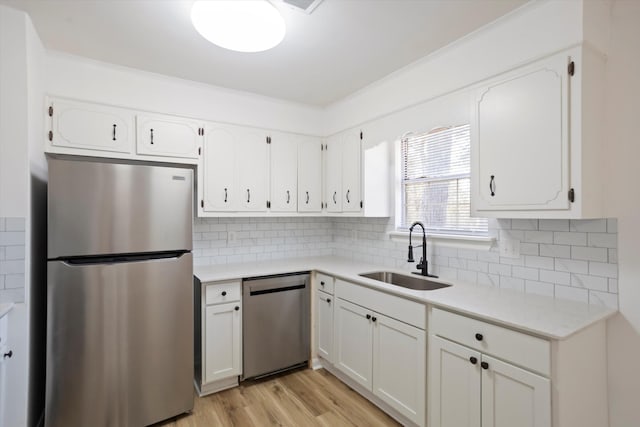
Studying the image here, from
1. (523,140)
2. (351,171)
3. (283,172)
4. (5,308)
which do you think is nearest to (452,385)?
(523,140)

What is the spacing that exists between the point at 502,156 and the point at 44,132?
9.70 ft

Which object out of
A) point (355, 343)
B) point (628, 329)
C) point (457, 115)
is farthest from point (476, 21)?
point (355, 343)

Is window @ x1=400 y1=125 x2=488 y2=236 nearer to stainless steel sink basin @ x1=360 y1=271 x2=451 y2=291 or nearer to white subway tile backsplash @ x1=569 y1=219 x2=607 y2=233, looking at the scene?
stainless steel sink basin @ x1=360 y1=271 x2=451 y2=291

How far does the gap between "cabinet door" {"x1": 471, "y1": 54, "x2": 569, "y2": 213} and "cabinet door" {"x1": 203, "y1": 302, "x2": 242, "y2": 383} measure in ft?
6.41

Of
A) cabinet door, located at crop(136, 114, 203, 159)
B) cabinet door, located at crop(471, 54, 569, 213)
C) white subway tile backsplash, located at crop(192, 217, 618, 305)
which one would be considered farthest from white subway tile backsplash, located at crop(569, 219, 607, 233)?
cabinet door, located at crop(136, 114, 203, 159)

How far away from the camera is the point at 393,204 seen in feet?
9.42

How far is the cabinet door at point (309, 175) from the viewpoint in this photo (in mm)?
3285

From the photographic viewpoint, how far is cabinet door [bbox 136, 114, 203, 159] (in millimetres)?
2488

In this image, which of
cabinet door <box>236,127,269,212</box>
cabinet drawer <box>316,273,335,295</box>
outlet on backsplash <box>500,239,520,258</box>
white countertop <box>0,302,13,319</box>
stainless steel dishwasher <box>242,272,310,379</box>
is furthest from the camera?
cabinet door <box>236,127,269,212</box>

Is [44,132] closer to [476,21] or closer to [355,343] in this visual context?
[355,343]

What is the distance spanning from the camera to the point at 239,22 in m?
1.65

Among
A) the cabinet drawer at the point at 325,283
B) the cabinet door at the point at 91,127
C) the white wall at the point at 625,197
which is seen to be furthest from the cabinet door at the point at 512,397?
the cabinet door at the point at 91,127

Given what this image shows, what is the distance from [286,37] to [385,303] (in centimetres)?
186

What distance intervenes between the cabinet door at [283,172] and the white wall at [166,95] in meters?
0.15
